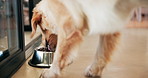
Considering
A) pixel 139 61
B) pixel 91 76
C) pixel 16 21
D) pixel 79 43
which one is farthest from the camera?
pixel 139 61

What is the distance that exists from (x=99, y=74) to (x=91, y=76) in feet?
0.19

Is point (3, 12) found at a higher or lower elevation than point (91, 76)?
higher

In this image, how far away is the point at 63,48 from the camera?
1.27 meters

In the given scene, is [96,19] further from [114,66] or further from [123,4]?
[114,66]

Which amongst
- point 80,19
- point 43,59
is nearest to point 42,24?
point 43,59

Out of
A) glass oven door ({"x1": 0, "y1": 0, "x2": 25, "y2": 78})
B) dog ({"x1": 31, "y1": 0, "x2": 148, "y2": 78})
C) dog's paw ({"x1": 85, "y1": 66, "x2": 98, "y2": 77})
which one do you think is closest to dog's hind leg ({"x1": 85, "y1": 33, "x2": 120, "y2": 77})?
dog's paw ({"x1": 85, "y1": 66, "x2": 98, "y2": 77})

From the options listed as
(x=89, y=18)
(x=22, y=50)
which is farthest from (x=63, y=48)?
(x=22, y=50)

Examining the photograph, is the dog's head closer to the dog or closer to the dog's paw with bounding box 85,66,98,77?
the dog

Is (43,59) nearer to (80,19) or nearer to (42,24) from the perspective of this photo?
(42,24)

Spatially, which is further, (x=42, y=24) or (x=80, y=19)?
(x=42, y=24)

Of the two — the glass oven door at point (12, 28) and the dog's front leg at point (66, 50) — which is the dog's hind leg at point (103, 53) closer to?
the dog's front leg at point (66, 50)

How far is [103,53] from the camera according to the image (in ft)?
5.11

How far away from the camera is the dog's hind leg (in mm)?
1510

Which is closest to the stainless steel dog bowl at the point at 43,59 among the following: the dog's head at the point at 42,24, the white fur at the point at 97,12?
the dog's head at the point at 42,24
